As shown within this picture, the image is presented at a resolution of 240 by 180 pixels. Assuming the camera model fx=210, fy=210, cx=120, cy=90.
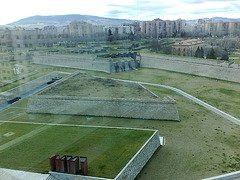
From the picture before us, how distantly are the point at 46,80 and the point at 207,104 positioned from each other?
16.9ft

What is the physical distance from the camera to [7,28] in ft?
14.1

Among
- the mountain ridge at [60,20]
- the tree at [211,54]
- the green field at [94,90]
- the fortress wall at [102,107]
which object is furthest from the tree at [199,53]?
the fortress wall at [102,107]

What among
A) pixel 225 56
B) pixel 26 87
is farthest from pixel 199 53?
pixel 26 87

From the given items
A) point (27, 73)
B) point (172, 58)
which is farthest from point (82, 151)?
point (172, 58)

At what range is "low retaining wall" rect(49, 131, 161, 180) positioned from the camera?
9.17 ft

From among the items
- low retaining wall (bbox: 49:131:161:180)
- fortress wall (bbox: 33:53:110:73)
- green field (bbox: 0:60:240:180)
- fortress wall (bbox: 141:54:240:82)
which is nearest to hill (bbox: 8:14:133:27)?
fortress wall (bbox: 33:53:110:73)

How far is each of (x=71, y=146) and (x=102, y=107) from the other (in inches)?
73.4

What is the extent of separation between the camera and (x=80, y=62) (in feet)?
28.3

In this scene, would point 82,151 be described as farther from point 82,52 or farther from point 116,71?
point 116,71

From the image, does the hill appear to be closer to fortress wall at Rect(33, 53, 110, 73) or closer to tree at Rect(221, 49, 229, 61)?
fortress wall at Rect(33, 53, 110, 73)

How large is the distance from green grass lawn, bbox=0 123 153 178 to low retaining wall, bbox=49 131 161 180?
8 cm

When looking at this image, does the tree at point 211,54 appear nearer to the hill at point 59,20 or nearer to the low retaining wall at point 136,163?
the hill at point 59,20

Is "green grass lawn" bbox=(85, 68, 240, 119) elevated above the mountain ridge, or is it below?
below

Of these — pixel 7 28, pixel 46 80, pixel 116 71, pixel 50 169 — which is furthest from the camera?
pixel 116 71
